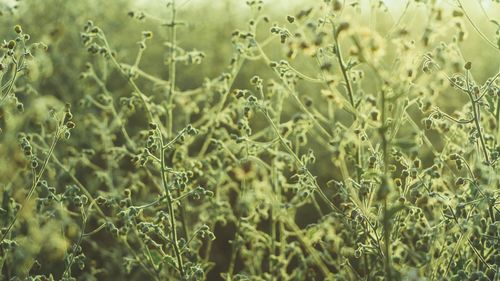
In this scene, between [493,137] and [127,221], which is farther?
[493,137]

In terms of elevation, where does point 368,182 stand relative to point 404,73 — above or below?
below

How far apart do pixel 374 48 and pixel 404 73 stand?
26 cm

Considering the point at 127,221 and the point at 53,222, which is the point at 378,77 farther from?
the point at 53,222

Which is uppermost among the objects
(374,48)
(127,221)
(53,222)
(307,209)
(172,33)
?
(374,48)

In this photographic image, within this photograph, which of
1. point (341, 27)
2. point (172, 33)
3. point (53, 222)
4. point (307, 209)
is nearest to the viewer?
point (341, 27)

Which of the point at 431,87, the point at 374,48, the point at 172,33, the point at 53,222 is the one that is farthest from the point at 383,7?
the point at 53,222

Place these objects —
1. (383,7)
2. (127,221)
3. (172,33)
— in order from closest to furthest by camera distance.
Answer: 1. (127,221)
2. (383,7)
3. (172,33)

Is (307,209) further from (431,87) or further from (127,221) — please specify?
(431,87)

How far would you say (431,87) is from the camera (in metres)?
2.47

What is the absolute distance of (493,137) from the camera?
3387mm

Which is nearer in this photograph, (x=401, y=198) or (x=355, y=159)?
(x=401, y=198)

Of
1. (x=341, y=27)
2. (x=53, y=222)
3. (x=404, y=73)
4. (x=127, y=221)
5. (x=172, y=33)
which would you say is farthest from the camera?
(x=172, y=33)

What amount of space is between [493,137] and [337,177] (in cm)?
357

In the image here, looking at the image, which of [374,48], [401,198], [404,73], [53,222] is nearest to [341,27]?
[374,48]
